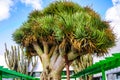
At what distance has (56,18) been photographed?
57.6 ft

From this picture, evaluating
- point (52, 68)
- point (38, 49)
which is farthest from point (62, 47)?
point (38, 49)

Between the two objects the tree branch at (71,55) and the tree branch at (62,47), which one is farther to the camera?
the tree branch at (71,55)

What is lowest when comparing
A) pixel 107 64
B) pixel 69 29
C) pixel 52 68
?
pixel 107 64

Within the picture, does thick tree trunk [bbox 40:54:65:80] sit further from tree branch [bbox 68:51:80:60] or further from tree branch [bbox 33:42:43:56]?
tree branch [bbox 68:51:80:60]

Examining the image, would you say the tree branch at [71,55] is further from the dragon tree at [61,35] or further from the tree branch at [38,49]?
the tree branch at [38,49]

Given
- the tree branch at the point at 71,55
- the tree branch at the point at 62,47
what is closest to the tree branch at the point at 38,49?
the tree branch at the point at 62,47

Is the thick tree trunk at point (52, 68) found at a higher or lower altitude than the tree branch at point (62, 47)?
lower

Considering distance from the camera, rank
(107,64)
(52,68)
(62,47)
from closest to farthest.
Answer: (107,64) → (62,47) → (52,68)

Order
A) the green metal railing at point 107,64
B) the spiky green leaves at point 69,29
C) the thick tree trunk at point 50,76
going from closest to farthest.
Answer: the green metal railing at point 107,64
the spiky green leaves at point 69,29
the thick tree trunk at point 50,76

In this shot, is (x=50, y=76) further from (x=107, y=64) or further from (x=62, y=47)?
(x=107, y=64)

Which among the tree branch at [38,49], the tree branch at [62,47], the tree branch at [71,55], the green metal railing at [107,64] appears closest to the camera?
the green metal railing at [107,64]

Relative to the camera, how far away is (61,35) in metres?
16.5

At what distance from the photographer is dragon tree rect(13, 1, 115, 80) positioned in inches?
640

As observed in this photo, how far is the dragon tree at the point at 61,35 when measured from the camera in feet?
53.4
